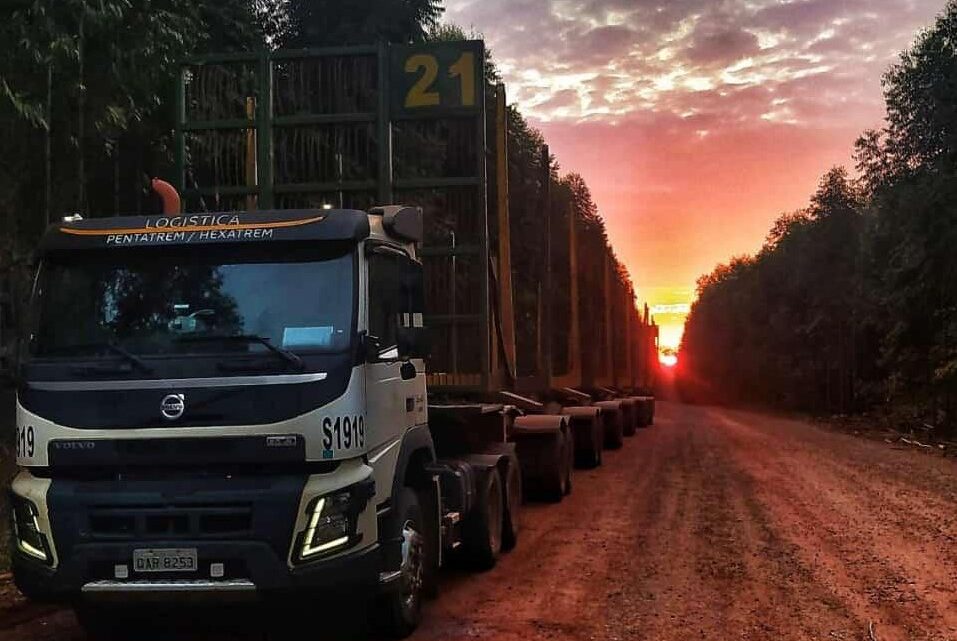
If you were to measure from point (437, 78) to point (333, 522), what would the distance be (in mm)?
4397

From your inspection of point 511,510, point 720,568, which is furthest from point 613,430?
point 720,568

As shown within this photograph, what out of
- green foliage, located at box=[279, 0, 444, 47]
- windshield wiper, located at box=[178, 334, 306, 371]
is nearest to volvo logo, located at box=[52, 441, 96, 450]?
windshield wiper, located at box=[178, 334, 306, 371]

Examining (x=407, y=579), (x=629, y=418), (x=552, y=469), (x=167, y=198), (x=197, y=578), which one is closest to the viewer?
(x=197, y=578)

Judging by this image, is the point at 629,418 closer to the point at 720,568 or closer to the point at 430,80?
the point at 720,568

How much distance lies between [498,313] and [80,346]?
4.09 meters

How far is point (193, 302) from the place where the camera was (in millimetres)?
5316

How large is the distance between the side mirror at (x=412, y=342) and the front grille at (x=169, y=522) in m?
1.41

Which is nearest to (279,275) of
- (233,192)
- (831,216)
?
(233,192)

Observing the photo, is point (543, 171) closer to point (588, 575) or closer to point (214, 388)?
point (588, 575)

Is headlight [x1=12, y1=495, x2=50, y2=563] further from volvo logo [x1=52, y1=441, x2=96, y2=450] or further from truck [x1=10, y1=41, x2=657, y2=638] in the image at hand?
volvo logo [x1=52, y1=441, x2=96, y2=450]

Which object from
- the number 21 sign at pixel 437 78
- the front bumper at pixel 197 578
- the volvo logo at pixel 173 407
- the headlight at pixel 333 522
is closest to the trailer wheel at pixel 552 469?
the number 21 sign at pixel 437 78

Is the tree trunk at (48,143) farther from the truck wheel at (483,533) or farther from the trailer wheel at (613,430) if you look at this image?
the trailer wheel at (613,430)

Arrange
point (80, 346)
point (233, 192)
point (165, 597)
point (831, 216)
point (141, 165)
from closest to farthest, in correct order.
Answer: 1. point (165, 597)
2. point (80, 346)
3. point (233, 192)
4. point (141, 165)
5. point (831, 216)

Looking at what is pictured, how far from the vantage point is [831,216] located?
56188 millimetres
